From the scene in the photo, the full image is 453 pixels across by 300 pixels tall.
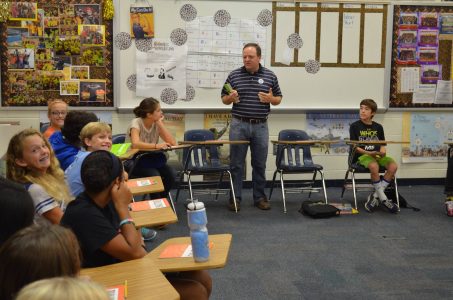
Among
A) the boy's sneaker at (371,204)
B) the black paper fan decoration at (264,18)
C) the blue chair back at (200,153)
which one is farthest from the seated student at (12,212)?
the black paper fan decoration at (264,18)

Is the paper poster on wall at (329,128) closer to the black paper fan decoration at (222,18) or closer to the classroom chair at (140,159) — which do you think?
the black paper fan decoration at (222,18)

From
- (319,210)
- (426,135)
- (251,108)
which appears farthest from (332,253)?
(426,135)

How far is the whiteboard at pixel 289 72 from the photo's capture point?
247 inches

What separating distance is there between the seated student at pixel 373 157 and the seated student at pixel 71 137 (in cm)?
319

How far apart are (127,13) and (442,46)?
150 inches

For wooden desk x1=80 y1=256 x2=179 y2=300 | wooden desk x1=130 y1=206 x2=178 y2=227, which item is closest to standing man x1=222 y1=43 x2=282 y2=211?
wooden desk x1=130 y1=206 x2=178 y2=227

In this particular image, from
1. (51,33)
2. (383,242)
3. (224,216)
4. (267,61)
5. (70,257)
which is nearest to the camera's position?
(70,257)

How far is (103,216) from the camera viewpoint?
222 centimetres

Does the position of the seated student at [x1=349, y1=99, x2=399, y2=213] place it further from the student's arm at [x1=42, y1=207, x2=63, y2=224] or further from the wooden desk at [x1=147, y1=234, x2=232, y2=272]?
the student's arm at [x1=42, y1=207, x2=63, y2=224]

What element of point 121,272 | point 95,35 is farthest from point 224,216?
point 121,272

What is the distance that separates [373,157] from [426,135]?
1448 mm

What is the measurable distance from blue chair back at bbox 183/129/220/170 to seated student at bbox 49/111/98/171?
2.13 metres

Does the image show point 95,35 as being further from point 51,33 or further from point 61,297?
point 61,297

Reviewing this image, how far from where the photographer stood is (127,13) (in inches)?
244
